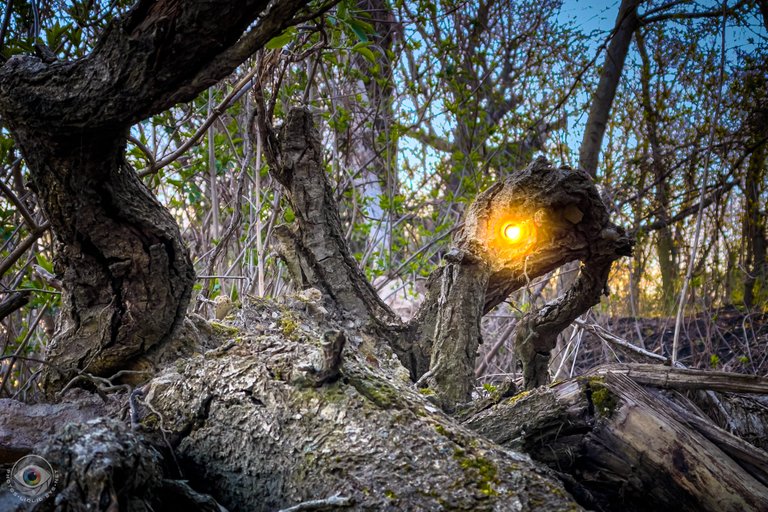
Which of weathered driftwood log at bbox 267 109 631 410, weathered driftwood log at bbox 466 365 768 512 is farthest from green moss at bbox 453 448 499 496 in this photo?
weathered driftwood log at bbox 267 109 631 410

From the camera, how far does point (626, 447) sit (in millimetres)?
1308

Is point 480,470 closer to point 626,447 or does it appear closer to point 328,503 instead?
point 328,503

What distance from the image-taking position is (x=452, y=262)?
2.07 metres

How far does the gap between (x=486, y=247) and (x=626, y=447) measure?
3.26ft

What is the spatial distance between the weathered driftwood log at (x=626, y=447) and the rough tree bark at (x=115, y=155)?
3.25 ft

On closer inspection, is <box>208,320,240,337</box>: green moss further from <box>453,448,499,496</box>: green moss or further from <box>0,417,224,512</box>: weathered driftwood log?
<box>453,448,499,496</box>: green moss

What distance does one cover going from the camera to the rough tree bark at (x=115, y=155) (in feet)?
3.53

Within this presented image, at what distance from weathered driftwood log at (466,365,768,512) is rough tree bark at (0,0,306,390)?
0.99 m

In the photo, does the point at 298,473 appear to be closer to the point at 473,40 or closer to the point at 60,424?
the point at 60,424

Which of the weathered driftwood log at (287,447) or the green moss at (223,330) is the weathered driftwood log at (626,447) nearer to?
the weathered driftwood log at (287,447)

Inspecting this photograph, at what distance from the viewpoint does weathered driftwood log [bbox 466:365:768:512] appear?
125 cm

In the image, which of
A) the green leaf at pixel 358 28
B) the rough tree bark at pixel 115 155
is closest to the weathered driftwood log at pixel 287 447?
the rough tree bark at pixel 115 155

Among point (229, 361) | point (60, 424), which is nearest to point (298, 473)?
point (229, 361)

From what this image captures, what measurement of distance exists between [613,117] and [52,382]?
4572 mm
